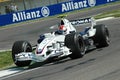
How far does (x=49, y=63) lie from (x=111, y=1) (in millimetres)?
34451

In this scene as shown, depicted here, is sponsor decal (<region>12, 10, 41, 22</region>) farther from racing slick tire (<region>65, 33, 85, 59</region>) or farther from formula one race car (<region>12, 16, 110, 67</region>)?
racing slick tire (<region>65, 33, 85, 59</region>)

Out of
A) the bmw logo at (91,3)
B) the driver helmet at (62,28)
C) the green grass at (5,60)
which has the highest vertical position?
the driver helmet at (62,28)

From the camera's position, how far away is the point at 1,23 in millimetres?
37062

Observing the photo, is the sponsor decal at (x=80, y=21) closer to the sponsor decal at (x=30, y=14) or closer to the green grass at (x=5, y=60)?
the green grass at (x=5, y=60)

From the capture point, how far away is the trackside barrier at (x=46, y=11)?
123 feet

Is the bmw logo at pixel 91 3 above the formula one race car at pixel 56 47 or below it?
below

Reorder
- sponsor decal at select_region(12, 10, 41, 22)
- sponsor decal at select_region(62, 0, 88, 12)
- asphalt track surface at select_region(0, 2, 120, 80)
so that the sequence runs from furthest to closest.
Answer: sponsor decal at select_region(62, 0, 88, 12) → sponsor decal at select_region(12, 10, 41, 22) → asphalt track surface at select_region(0, 2, 120, 80)

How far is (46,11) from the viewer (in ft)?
133

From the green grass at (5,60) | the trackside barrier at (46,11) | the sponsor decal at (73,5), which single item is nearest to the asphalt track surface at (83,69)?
the green grass at (5,60)

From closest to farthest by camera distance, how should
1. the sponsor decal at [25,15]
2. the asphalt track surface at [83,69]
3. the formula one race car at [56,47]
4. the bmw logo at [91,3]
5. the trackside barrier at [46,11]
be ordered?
the asphalt track surface at [83,69], the formula one race car at [56,47], the trackside barrier at [46,11], the sponsor decal at [25,15], the bmw logo at [91,3]

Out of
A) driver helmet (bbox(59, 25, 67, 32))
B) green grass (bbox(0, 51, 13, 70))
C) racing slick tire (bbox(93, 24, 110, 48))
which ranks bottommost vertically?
green grass (bbox(0, 51, 13, 70))

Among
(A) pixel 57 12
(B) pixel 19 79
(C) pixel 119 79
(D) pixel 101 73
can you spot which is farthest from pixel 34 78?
(A) pixel 57 12

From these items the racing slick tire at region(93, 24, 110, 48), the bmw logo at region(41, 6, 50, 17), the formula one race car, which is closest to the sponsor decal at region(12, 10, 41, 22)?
the bmw logo at region(41, 6, 50, 17)

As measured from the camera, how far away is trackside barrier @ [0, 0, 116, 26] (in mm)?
→ 37516
